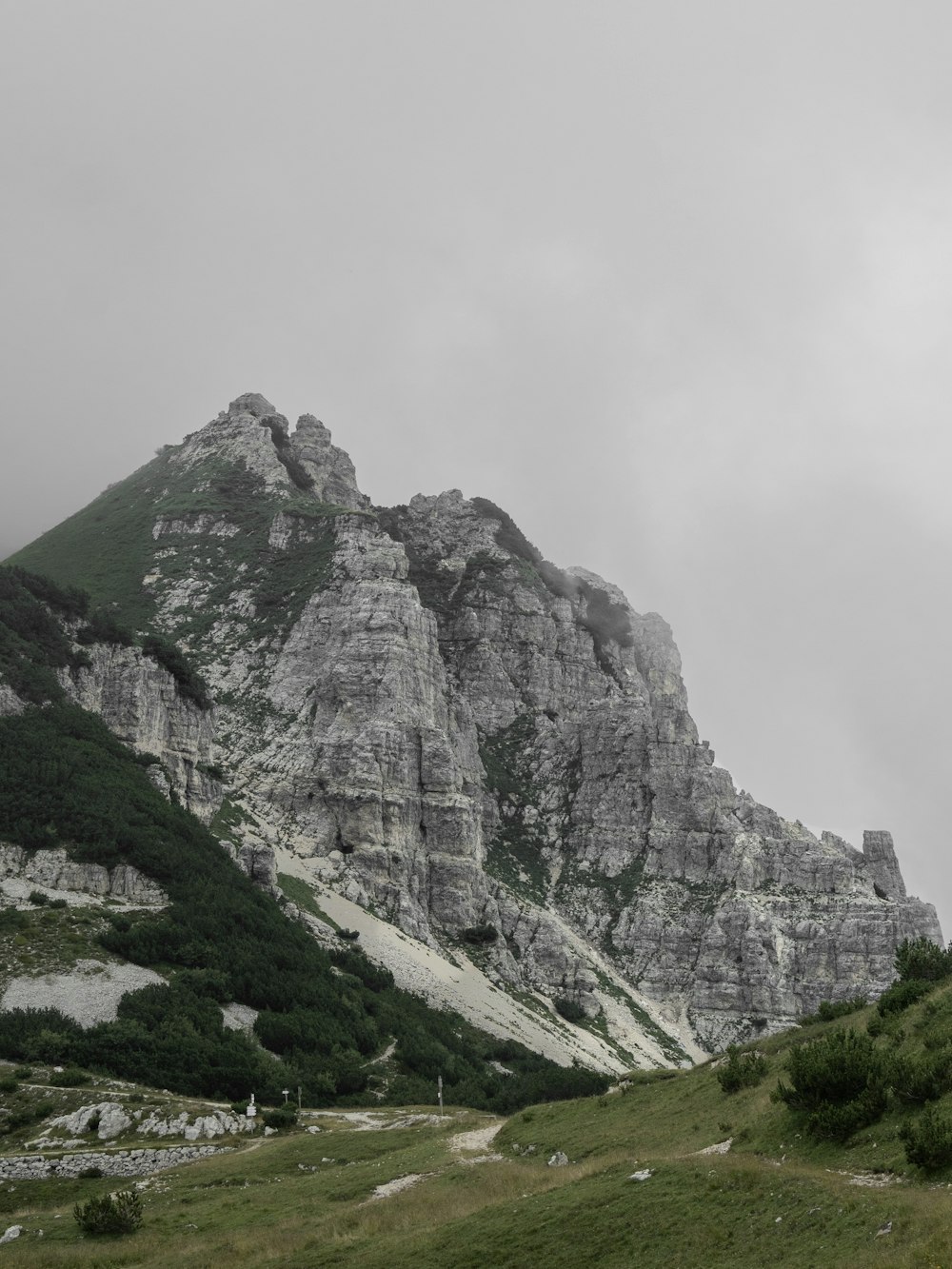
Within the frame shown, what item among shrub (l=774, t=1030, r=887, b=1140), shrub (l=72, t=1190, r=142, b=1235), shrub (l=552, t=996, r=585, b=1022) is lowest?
shrub (l=552, t=996, r=585, b=1022)

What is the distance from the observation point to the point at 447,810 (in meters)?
151

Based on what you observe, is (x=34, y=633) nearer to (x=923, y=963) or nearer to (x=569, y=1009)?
(x=569, y=1009)

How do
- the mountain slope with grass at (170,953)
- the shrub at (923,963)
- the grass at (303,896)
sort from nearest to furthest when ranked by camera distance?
the shrub at (923,963)
the mountain slope with grass at (170,953)
the grass at (303,896)

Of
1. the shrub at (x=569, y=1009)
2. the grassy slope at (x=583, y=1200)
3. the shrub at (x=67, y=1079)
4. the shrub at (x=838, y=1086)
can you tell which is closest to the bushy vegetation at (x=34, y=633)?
the shrub at (x=67, y=1079)

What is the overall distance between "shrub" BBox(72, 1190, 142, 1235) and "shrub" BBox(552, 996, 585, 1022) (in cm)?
10874

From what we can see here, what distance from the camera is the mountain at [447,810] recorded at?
131625 millimetres

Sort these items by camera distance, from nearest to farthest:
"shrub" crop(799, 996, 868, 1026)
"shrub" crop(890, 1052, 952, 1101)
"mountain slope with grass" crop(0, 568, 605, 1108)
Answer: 1. "shrub" crop(890, 1052, 952, 1101)
2. "shrub" crop(799, 996, 868, 1026)
3. "mountain slope with grass" crop(0, 568, 605, 1108)

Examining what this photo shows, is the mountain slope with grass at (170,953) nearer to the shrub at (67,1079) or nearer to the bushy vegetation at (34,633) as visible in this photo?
the bushy vegetation at (34,633)

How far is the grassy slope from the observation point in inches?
742

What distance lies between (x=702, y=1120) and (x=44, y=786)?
75716mm

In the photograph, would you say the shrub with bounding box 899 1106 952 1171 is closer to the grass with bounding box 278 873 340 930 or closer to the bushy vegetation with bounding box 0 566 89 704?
the grass with bounding box 278 873 340 930

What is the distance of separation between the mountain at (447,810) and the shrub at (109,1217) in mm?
80196

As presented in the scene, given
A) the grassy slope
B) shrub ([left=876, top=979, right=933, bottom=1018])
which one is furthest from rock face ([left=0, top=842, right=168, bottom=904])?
shrub ([left=876, top=979, right=933, bottom=1018])

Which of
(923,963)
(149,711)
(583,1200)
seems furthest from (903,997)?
(149,711)
